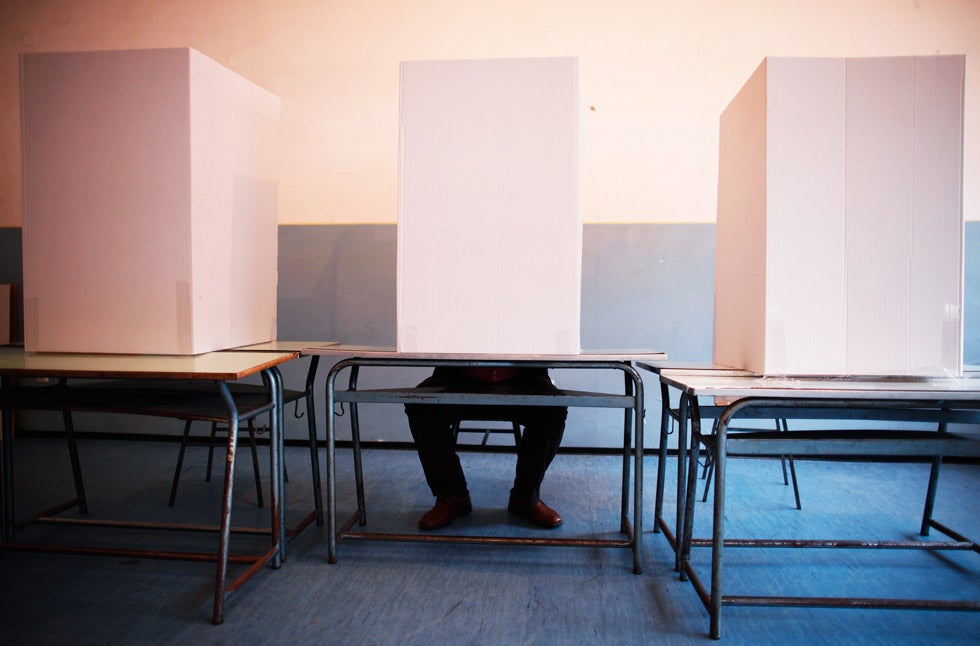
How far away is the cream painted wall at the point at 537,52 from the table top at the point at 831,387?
5.16 ft

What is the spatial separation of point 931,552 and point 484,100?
186cm

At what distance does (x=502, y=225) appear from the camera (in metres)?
1.46

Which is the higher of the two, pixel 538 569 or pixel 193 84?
pixel 193 84

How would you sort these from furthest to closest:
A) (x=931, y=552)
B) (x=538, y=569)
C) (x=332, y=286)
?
1. (x=332, y=286)
2. (x=931, y=552)
3. (x=538, y=569)

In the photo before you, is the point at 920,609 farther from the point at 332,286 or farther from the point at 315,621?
the point at 332,286

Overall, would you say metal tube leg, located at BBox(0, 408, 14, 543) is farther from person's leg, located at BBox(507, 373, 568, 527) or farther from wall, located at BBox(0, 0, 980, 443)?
person's leg, located at BBox(507, 373, 568, 527)

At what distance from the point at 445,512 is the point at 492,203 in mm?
1011

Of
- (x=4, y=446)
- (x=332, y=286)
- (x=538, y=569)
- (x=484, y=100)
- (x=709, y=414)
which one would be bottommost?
(x=538, y=569)

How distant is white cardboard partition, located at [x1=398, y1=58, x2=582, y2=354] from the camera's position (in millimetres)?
1442

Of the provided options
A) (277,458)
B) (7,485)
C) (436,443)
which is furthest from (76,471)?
(436,443)

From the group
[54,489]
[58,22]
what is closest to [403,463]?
[54,489]

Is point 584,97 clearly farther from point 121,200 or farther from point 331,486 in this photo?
point 331,486

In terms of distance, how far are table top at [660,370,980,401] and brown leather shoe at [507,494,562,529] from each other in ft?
2.35

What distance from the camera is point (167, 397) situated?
5.10ft
